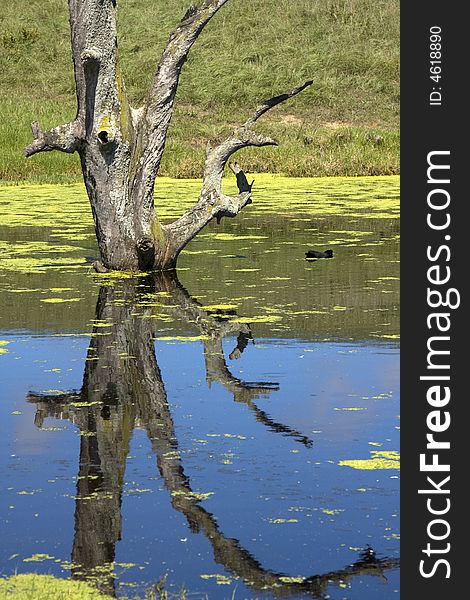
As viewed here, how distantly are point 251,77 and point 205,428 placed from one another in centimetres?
3418

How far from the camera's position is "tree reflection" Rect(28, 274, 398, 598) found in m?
5.35

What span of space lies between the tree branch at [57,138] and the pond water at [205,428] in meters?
1.31

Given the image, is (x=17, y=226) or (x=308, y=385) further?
(x=17, y=226)

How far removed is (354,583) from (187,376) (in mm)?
3825

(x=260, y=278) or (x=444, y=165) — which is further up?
(x=260, y=278)

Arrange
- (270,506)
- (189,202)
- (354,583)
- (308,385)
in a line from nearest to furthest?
(354,583) < (270,506) < (308,385) < (189,202)

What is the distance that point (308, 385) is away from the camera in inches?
339

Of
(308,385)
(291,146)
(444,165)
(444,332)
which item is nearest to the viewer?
(444,332)

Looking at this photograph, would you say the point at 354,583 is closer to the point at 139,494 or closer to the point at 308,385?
the point at 139,494

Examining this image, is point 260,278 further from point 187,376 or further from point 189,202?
point 189,202

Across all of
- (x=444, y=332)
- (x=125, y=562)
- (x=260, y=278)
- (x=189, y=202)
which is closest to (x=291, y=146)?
(x=189, y=202)

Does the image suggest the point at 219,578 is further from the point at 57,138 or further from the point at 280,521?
the point at 57,138

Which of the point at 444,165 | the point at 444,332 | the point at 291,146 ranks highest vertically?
the point at 291,146

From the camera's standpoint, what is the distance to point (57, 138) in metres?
13.2
